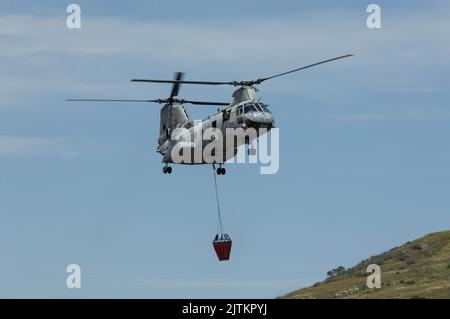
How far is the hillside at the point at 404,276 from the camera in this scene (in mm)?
103125

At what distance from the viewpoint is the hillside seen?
338ft

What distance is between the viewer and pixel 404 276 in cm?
11350

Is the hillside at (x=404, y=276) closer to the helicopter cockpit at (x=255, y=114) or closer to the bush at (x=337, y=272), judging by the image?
the bush at (x=337, y=272)

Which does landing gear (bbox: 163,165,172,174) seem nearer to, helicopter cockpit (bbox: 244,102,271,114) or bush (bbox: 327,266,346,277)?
helicopter cockpit (bbox: 244,102,271,114)

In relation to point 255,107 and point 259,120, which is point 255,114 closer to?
point 259,120

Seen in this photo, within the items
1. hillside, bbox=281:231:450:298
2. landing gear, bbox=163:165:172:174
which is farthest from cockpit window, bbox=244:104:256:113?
hillside, bbox=281:231:450:298

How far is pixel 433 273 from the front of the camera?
363 ft

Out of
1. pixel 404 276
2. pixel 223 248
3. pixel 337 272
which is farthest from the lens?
pixel 337 272

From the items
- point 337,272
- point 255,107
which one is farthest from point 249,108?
point 337,272
